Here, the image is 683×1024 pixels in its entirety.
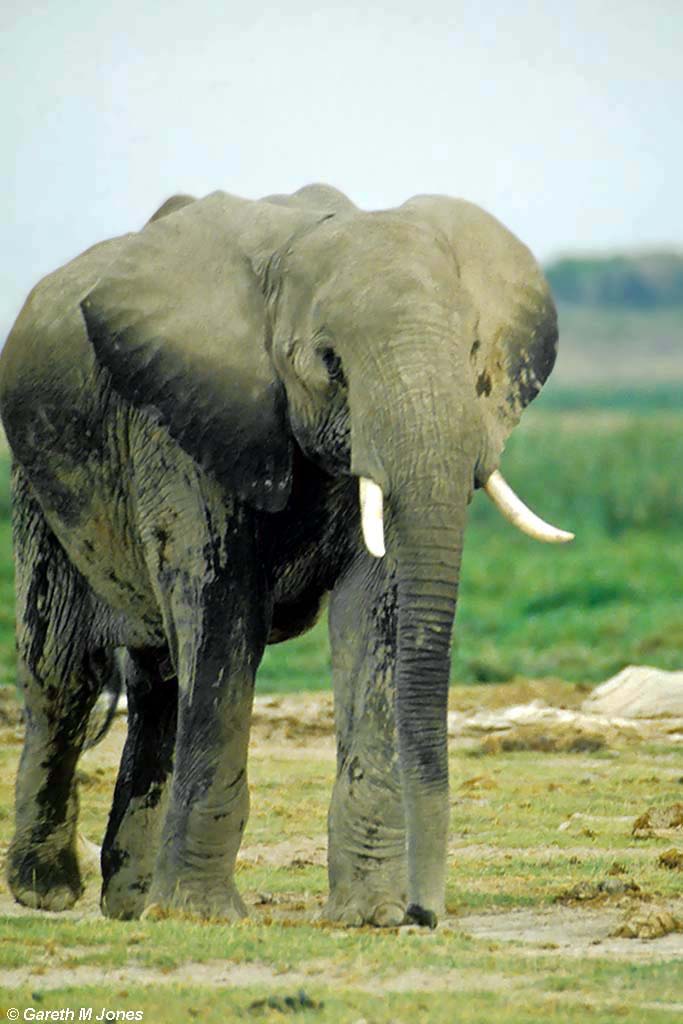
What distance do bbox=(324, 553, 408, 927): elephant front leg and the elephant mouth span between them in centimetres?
52

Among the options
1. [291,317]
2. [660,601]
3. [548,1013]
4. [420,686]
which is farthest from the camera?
[660,601]

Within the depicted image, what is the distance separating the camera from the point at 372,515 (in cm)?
711

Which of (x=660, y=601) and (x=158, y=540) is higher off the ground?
(x=158, y=540)

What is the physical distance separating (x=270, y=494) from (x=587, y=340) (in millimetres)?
60169

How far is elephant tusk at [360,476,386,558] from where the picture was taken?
7043 mm

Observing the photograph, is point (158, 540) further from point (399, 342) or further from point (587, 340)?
point (587, 340)

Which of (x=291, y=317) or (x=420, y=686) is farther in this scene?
(x=291, y=317)

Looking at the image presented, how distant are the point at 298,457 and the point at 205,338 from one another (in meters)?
0.50

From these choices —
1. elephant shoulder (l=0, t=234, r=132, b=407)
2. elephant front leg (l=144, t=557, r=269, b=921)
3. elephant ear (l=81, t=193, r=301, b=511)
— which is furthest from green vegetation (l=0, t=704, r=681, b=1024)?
elephant shoulder (l=0, t=234, r=132, b=407)

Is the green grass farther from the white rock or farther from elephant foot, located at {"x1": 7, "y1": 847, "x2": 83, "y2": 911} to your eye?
elephant foot, located at {"x1": 7, "y1": 847, "x2": 83, "y2": 911}

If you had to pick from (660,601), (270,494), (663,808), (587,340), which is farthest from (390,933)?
(587,340)

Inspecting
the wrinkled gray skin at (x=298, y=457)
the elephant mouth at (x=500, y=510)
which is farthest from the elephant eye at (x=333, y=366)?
the elephant mouth at (x=500, y=510)

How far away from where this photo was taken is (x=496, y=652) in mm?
18516

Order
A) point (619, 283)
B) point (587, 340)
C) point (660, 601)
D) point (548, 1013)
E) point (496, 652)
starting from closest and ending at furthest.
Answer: point (548, 1013), point (496, 652), point (660, 601), point (587, 340), point (619, 283)
